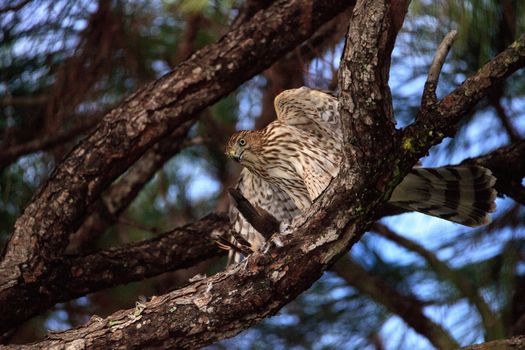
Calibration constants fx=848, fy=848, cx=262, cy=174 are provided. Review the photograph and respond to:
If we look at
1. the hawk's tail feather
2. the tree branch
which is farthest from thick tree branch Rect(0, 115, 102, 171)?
the tree branch

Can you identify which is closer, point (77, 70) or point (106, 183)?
point (106, 183)

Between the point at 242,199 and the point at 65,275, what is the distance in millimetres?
1029

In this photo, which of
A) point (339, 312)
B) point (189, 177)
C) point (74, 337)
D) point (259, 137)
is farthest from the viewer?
point (189, 177)

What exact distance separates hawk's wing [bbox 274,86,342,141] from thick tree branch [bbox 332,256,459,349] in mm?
746

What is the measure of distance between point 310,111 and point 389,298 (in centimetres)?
100

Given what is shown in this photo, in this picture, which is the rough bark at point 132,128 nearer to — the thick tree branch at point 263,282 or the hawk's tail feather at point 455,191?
the thick tree branch at point 263,282

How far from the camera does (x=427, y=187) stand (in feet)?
12.3

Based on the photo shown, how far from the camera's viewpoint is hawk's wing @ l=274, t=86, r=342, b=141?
148 inches

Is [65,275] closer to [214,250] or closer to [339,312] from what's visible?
[214,250]

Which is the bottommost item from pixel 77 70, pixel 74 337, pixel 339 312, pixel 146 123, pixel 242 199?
pixel 339 312

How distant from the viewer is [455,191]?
147 inches

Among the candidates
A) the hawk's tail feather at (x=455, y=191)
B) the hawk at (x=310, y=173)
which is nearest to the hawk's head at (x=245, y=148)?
the hawk at (x=310, y=173)

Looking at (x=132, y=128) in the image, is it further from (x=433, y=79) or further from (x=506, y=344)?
(x=506, y=344)

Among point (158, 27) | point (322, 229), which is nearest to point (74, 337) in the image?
point (322, 229)
